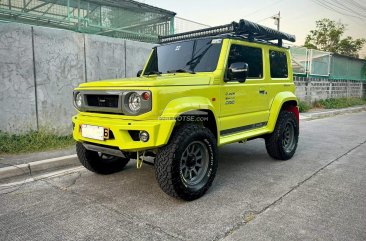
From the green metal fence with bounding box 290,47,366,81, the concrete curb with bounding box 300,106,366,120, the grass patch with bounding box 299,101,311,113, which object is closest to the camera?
the concrete curb with bounding box 300,106,366,120

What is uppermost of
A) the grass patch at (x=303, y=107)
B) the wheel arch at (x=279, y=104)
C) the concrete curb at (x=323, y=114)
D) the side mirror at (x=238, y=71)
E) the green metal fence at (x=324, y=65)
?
the green metal fence at (x=324, y=65)

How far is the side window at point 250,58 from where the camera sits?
4.11 m

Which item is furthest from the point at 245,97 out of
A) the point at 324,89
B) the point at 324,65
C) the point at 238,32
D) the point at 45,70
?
the point at 324,65

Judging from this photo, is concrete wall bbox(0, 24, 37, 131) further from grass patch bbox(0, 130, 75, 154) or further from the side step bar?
the side step bar

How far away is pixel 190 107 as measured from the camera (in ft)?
10.9

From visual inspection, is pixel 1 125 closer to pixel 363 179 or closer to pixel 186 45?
pixel 186 45

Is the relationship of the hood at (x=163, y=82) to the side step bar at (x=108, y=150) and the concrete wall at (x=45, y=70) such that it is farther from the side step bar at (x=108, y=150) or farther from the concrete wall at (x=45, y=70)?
the concrete wall at (x=45, y=70)

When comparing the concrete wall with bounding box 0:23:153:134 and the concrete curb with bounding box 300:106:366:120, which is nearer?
the concrete wall with bounding box 0:23:153:134

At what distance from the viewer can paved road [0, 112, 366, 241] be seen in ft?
8.83

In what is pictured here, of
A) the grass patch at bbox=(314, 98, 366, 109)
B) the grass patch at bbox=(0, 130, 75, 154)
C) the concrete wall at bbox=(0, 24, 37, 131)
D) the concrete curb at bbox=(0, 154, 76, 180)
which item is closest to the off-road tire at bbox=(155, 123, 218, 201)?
the concrete curb at bbox=(0, 154, 76, 180)

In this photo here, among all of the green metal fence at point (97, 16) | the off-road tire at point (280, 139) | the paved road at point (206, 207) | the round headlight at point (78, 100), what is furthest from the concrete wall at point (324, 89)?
the round headlight at point (78, 100)

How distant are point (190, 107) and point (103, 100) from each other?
1029 mm

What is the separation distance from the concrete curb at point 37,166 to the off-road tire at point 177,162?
2.40 m

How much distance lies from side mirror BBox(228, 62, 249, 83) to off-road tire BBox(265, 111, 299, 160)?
1406mm
